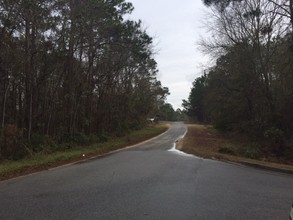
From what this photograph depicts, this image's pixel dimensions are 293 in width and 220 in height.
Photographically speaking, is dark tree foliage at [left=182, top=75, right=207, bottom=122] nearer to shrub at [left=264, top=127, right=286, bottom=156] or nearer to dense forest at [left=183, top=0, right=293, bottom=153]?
dense forest at [left=183, top=0, right=293, bottom=153]

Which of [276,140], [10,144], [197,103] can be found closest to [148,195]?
[10,144]

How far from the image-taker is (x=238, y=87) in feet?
144

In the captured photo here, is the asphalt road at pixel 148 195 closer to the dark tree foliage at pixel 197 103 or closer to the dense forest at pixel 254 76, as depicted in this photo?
the dense forest at pixel 254 76

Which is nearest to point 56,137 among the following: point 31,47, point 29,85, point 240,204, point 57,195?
point 29,85

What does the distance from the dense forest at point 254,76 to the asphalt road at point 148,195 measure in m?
17.3

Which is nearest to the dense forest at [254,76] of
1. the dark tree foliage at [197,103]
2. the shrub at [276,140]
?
the shrub at [276,140]

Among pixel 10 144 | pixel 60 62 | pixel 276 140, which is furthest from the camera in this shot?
pixel 276 140

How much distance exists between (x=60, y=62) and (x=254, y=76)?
62.2ft

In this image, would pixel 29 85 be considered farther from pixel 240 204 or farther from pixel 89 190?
pixel 240 204

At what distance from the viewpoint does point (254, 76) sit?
1559 inches

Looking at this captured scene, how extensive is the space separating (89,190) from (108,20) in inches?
930

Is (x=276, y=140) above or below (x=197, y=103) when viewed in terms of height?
below

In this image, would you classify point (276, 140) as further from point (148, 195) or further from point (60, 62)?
A: point (148, 195)

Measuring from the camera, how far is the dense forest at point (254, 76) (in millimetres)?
33894
